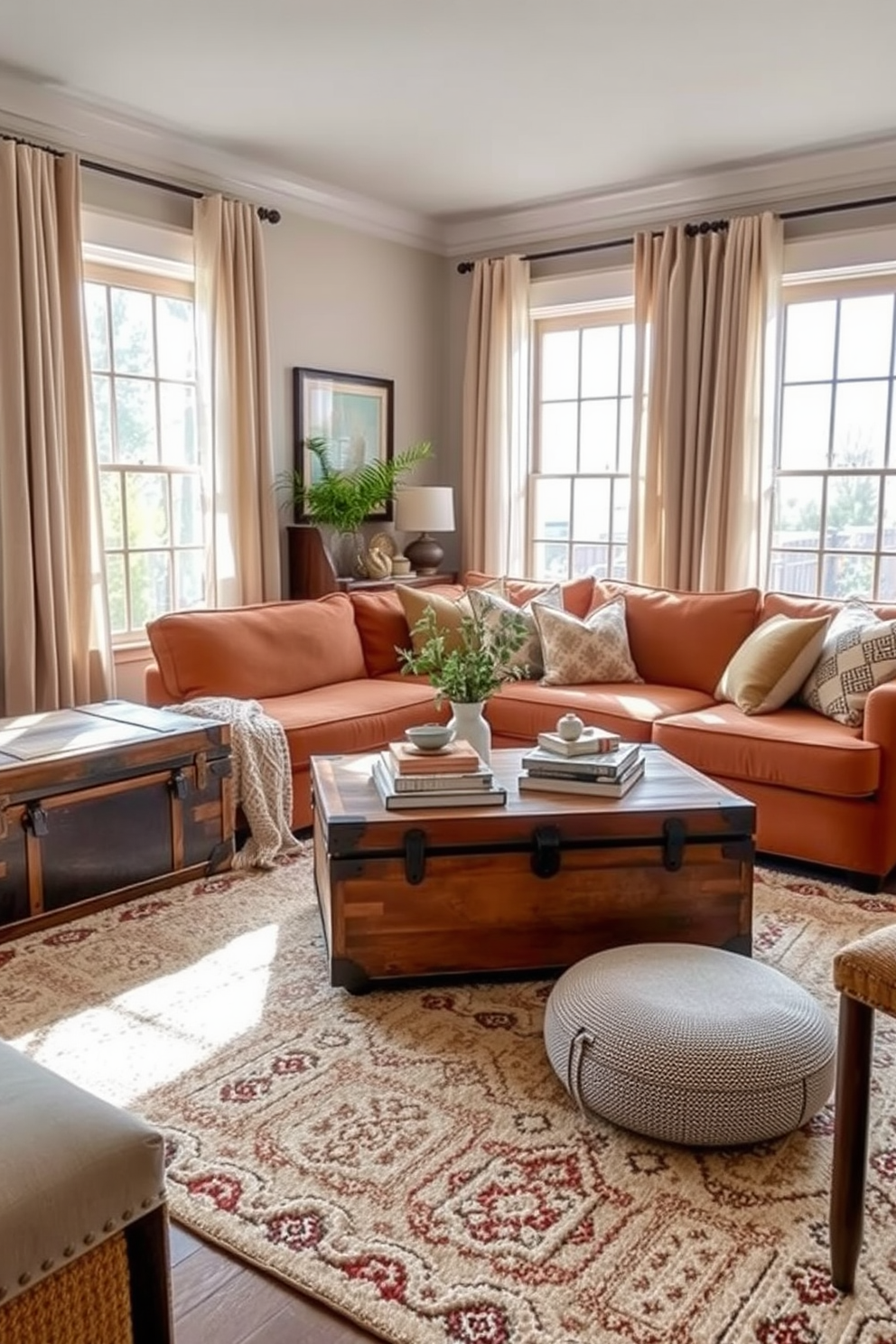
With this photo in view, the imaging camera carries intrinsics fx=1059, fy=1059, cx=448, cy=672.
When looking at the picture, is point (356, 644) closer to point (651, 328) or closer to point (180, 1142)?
point (651, 328)

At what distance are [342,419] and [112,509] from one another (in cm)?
136

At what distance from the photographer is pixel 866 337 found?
461 centimetres

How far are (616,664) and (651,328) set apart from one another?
169 centimetres

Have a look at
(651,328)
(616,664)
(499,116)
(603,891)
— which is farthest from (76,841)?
(651,328)

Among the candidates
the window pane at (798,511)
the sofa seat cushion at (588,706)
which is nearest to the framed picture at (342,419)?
the sofa seat cushion at (588,706)

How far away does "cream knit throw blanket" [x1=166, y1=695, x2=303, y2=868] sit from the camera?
138 inches

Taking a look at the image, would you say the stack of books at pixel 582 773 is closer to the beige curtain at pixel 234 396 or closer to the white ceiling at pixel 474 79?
the white ceiling at pixel 474 79

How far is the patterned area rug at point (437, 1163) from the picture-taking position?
1.59 m

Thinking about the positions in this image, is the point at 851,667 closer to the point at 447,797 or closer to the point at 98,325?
the point at 447,797

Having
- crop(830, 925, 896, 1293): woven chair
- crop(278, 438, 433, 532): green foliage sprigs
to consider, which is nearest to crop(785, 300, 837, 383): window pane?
crop(278, 438, 433, 532): green foliage sprigs

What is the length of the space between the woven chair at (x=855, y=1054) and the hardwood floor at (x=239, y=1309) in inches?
28.6

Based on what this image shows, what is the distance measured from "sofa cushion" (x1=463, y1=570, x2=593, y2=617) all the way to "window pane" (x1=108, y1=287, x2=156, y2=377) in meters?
1.80

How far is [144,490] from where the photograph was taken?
4551 mm

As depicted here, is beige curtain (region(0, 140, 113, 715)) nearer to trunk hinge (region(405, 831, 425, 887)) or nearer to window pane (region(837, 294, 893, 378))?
trunk hinge (region(405, 831, 425, 887))
